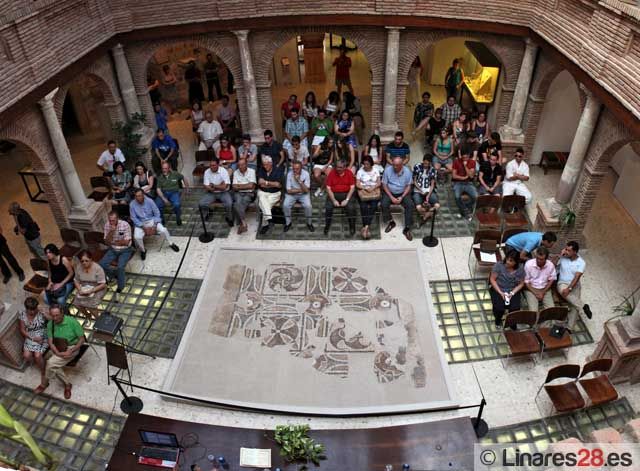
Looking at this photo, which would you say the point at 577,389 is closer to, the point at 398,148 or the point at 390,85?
the point at 398,148

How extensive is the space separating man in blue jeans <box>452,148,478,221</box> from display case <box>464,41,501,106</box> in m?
3.90

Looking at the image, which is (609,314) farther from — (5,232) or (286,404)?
(5,232)

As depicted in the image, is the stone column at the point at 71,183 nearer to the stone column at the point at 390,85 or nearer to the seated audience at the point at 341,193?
the seated audience at the point at 341,193

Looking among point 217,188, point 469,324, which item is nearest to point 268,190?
point 217,188

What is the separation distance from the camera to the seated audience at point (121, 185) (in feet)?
37.9

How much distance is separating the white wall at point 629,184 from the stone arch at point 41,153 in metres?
12.4

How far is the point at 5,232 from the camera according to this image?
12.2 m

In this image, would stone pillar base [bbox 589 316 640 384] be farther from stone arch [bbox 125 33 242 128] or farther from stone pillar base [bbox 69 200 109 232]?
stone pillar base [bbox 69 200 109 232]

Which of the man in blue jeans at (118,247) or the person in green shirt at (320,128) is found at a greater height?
the person in green shirt at (320,128)

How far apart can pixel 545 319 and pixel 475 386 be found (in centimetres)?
160

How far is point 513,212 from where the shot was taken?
1122 cm

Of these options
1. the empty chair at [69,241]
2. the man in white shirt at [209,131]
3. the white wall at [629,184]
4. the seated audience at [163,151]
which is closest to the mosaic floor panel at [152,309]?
the empty chair at [69,241]

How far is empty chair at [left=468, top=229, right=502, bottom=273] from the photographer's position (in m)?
10.0

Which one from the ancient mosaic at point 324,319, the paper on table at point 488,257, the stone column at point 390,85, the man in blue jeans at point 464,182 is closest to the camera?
the ancient mosaic at point 324,319
